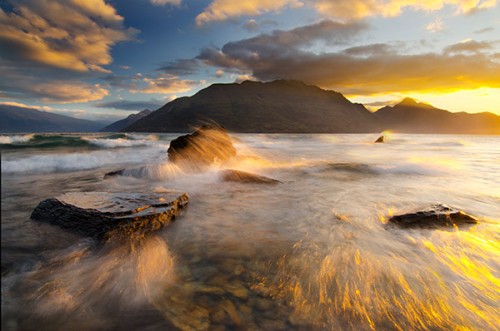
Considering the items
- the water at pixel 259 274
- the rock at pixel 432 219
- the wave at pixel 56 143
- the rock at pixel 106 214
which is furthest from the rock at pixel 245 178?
the wave at pixel 56 143

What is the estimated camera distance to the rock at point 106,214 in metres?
3.99

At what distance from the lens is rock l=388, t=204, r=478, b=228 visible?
191 inches

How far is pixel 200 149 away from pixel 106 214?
8.51 m

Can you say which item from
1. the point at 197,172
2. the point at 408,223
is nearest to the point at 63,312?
the point at 408,223

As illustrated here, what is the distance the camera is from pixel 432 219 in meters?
4.93

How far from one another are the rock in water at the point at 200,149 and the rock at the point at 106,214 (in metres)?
6.47

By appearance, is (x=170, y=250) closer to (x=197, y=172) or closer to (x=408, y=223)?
(x=408, y=223)

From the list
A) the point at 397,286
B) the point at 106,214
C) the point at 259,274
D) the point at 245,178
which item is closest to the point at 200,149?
the point at 245,178

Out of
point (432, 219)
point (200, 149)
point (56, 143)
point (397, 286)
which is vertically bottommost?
point (397, 286)

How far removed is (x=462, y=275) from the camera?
3.30m

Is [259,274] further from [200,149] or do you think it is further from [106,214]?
[200,149]

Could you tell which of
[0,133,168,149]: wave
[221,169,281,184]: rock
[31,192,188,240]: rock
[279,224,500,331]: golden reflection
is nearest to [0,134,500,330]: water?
[279,224,500,331]: golden reflection

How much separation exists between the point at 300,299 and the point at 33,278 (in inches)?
115

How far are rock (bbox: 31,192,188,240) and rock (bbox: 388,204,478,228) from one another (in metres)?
4.41
